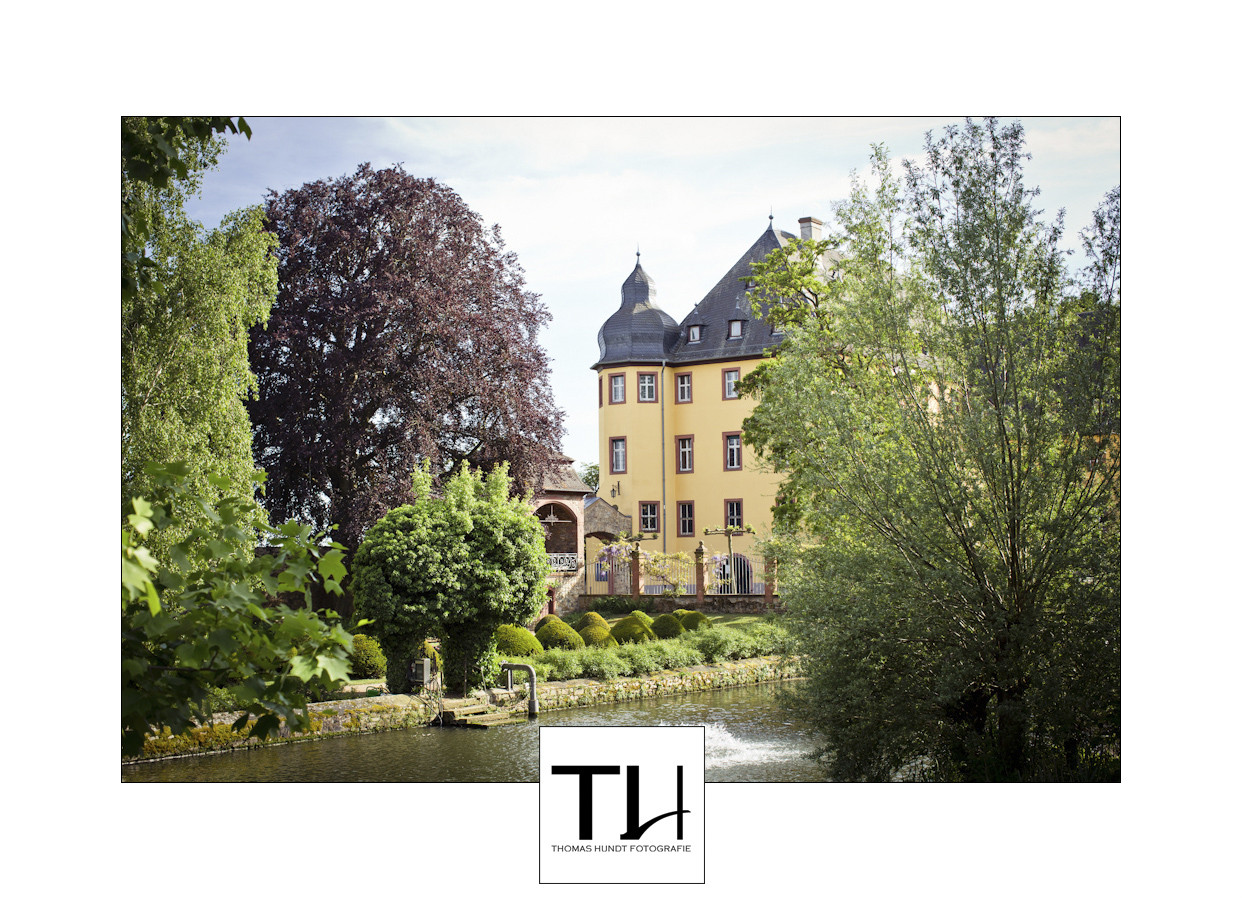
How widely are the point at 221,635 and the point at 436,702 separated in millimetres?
8101

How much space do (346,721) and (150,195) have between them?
4767 millimetres

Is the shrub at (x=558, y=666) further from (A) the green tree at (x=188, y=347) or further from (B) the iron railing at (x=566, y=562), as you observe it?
(B) the iron railing at (x=566, y=562)

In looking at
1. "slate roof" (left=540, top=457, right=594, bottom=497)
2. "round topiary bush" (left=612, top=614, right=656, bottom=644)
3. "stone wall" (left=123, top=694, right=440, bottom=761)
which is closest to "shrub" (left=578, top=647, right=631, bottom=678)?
"round topiary bush" (left=612, top=614, right=656, bottom=644)

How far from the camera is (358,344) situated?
14156 millimetres

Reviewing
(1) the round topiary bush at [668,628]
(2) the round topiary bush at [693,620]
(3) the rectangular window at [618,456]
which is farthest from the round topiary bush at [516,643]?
(3) the rectangular window at [618,456]

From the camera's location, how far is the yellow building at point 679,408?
2250cm

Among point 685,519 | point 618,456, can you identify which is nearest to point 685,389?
point 618,456

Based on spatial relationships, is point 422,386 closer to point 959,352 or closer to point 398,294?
point 398,294

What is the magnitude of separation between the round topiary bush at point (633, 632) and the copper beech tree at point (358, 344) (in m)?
3.53

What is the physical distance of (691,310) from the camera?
78.3 ft

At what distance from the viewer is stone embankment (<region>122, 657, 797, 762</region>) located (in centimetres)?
833

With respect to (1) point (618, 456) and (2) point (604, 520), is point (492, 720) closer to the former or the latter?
(2) point (604, 520)

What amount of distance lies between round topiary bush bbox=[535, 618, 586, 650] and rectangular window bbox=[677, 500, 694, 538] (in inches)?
309

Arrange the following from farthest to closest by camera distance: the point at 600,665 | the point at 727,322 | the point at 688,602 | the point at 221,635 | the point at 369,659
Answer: the point at 727,322 < the point at 688,602 < the point at 600,665 < the point at 369,659 < the point at 221,635
